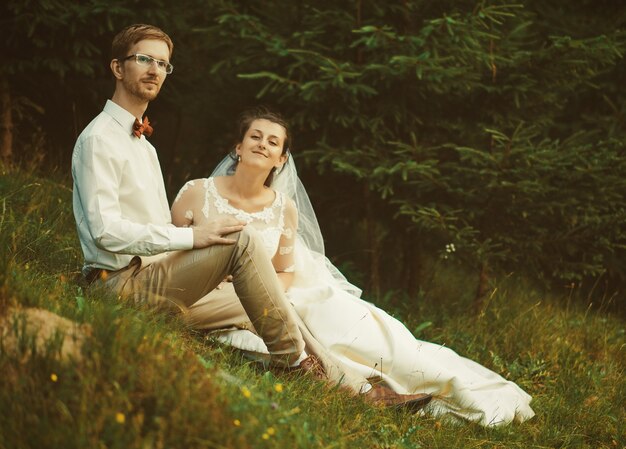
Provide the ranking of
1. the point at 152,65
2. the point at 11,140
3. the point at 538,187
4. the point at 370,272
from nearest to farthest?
1. the point at 152,65
2. the point at 538,187
3. the point at 11,140
4. the point at 370,272

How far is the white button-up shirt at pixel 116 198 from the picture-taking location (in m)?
3.28

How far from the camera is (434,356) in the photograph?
4.44 m

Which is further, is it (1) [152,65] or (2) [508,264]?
(2) [508,264]

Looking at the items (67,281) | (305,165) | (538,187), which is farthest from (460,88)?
(67,281)

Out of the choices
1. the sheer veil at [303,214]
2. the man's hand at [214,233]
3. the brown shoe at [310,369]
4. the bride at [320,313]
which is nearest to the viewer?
the man's hand at [214,233]

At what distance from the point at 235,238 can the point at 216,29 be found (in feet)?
9.31

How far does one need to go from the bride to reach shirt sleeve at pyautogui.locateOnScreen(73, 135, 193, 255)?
604 mm

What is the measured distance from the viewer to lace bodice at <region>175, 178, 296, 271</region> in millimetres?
4336

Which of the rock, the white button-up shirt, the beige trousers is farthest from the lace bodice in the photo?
the rock

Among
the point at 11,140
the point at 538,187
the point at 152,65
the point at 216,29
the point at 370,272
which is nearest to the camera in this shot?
the point at 152,65

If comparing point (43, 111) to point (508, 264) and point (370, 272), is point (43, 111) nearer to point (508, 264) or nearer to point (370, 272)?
point (370, 272)

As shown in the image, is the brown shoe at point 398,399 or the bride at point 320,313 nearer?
the brown shoe at point 398,399

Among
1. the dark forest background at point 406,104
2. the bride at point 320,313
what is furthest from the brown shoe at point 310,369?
the dark forest background at point 406,104

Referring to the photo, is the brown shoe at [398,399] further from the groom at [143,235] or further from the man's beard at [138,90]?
the man's beard at [138,90]
